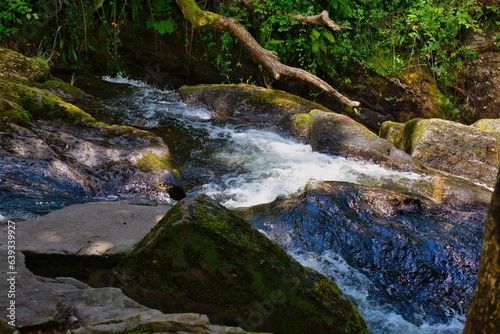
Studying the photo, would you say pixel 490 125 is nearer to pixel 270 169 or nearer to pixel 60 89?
pixel 270 169

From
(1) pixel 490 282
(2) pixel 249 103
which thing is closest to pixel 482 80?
(2) pixel 249 103

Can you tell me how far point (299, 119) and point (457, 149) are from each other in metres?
2.48

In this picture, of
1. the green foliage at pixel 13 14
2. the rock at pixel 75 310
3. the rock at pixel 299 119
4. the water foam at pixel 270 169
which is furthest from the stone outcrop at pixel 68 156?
the green foliage at pixel 13 14

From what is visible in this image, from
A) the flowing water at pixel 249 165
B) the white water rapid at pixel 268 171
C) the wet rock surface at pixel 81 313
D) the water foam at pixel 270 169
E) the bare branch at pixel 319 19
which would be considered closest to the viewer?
the wet rock surface at pixel 81 313

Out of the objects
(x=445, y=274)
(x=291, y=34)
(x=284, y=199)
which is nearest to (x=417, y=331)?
(x=445, y=274)

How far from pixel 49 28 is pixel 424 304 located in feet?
30.5

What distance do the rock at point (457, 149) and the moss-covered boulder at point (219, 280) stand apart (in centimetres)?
516

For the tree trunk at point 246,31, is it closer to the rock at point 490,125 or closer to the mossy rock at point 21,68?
the rock at point 490,125

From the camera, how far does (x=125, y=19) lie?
1095 cm

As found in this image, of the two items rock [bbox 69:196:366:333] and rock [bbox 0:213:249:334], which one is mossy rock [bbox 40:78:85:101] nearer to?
rock [bbox 0:213:249:334]

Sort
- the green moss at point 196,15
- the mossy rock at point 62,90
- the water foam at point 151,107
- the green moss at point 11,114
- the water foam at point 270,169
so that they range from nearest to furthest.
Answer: the green moss at point 11,114 → the water foam at point 270,169 → the mossy rock at point 62,90 → the water foam at point 151,107 → the green moss at point 196,15

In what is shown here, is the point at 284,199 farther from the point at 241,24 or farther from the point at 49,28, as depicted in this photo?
the point at 49,28

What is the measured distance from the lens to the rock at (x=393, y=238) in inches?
174

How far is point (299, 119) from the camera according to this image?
845 centimetres
